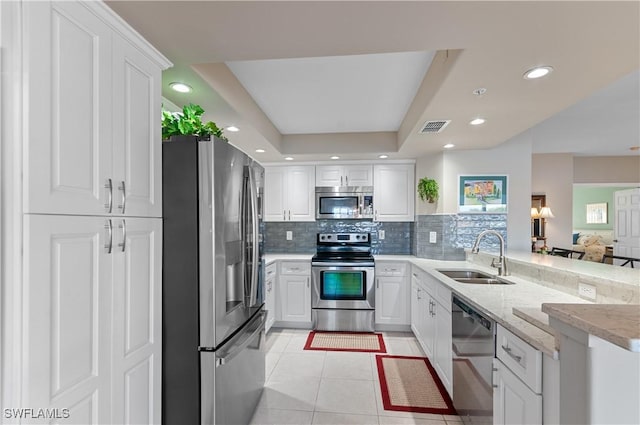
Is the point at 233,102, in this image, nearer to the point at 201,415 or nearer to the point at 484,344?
the point at 201,415

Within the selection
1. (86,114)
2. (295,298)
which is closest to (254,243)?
(86,114)

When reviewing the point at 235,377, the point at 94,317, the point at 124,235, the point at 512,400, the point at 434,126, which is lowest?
the point at 235,377

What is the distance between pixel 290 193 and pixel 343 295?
155 centimetres

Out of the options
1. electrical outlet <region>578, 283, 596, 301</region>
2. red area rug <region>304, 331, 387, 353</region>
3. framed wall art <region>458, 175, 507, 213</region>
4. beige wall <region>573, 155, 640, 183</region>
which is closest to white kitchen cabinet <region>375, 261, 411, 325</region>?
red area rug <region>304, 331, 387, 353</region>

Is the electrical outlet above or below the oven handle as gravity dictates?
above

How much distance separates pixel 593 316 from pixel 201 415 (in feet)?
5.52

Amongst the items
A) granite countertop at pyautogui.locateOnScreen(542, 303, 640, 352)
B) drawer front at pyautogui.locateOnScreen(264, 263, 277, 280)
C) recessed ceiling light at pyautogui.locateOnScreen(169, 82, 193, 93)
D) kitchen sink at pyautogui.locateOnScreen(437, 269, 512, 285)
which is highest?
recessed ceiling light at pyautogui.locateOnScreen(169, 82, 193, 93)

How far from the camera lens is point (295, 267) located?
12.5 feet

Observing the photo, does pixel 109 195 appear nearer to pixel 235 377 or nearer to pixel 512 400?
pixel 235 377

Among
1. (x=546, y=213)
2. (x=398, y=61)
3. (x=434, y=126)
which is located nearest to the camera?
(x=398, y=61)

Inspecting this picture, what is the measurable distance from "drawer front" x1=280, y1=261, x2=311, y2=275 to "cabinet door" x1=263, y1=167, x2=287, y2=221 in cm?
68

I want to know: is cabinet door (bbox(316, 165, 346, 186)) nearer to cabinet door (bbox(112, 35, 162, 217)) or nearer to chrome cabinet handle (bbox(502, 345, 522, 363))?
cabinet door (bbox(112, 35, 162, 217))

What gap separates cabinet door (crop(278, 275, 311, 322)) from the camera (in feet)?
12.4

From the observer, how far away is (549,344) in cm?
113
